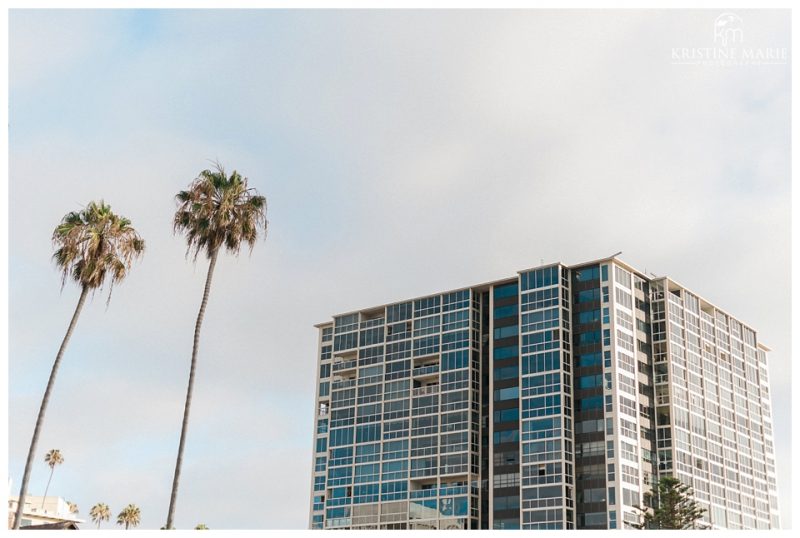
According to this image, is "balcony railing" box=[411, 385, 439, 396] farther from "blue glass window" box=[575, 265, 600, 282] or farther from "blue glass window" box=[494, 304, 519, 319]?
"blue glass window" box=[575, 265, 600, 282]

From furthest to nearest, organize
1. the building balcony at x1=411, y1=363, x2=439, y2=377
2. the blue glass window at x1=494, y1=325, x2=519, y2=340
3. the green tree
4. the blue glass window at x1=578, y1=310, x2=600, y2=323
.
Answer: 1. the building balcony at x1=411, y1=363, x2=439, y2=377
2. the blue glass window at x1=494, y1=325, x2=519, y2=340
3. the blue glass window at x1=578, y1=310, x2=600, y2=323
4. the green tree

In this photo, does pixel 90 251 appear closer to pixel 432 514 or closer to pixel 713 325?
pixel 432 514

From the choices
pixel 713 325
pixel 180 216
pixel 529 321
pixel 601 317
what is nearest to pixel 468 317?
pixel 529 321

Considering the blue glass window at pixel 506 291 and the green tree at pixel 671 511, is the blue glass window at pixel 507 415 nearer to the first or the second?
the blue glass window at pixel 506 291

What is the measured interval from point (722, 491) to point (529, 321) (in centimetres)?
3115

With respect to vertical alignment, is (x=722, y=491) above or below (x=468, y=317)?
below

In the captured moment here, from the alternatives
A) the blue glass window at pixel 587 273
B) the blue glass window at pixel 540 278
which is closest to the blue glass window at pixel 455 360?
the blue glass window at pixel 540 278

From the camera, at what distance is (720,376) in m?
132

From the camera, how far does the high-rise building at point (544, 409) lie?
115 meters

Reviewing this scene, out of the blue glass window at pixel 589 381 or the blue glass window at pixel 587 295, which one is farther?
the blue glass window at pixel 587 295

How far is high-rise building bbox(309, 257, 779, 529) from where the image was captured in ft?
379

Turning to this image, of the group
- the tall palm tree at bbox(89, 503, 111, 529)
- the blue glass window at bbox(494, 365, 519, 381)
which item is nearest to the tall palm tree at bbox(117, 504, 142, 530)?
the tall palm tree at bbox(89, 503, 111, 529)

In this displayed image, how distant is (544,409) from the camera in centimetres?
11738

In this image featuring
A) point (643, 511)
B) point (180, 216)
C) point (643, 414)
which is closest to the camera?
point (180, 216)
